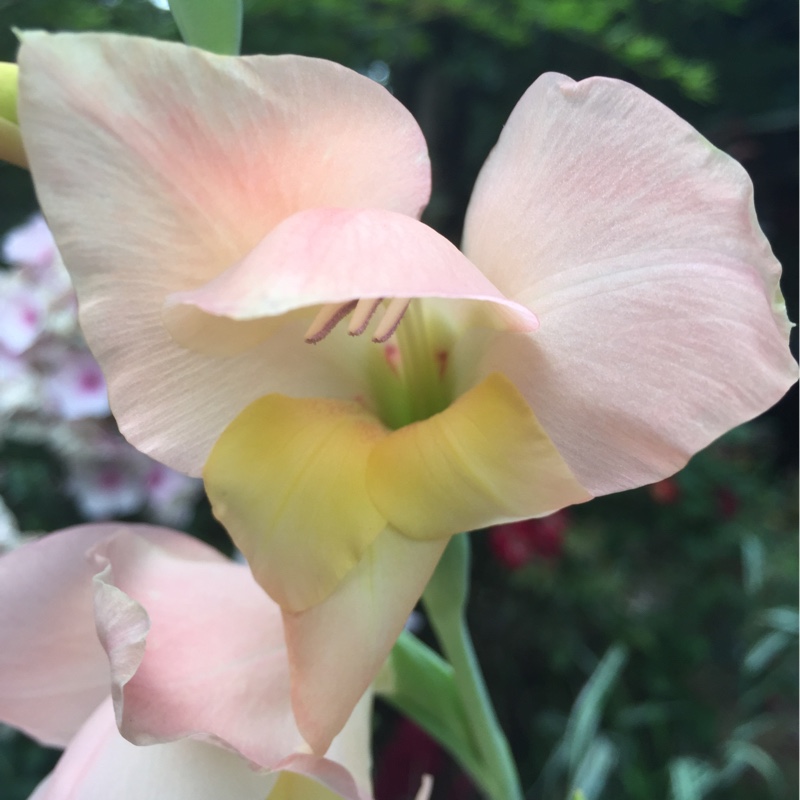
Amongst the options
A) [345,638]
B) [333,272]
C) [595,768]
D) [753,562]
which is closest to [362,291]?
[333,272]

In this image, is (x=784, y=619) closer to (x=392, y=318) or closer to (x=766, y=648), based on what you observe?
(x=766, y=648)

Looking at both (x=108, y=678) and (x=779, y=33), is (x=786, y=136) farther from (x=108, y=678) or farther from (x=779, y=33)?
(x=108, y=678)

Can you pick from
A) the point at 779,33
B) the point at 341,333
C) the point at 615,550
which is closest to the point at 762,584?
the point at 615,550

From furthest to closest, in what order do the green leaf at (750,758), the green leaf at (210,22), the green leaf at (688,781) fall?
the green leaf at (750,758), the green leaf at (688,781), the green leaf at (210,22)

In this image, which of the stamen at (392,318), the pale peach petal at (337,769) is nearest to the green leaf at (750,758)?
the pale peach petal at (337,769)

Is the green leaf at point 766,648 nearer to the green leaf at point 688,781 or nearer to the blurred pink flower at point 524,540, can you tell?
the green leaf at point 688,781

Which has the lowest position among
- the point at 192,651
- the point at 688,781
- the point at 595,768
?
the point at 688,781
